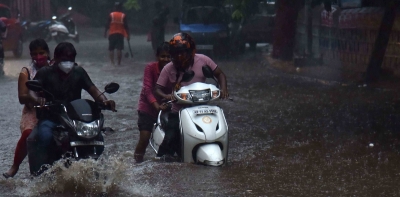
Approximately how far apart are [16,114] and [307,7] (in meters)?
11.2

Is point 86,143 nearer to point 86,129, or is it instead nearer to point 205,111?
point 86,129

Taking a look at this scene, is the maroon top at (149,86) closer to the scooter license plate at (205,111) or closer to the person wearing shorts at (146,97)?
the person wearing shorts at (146,97)

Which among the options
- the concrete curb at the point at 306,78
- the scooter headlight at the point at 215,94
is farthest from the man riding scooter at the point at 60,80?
the concrete curb at the point at 306,78

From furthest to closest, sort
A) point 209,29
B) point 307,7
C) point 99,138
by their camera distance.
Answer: point 209,29 < point 307,7 < point 99,138

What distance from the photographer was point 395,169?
751 cm

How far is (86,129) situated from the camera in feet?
18.7

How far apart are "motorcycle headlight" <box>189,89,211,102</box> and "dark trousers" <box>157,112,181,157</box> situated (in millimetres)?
306

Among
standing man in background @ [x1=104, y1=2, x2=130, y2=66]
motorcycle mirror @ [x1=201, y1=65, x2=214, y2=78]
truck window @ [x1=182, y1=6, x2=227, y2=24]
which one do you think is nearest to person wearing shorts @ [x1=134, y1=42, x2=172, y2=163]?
motorcycle mirror @ [x1=201, y1=65, x2=214, y2=78]

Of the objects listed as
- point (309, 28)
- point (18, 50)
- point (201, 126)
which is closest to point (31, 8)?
point (18, 50)

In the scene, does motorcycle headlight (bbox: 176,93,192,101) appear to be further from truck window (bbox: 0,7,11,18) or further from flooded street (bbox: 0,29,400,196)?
truck window (bbox: 0,7,11,18)

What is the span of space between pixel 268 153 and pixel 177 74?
6.09ft

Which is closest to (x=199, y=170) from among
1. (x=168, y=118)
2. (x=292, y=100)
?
(x=168, y=118)

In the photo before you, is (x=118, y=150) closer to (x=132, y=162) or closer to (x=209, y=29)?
(x=132, y=162)

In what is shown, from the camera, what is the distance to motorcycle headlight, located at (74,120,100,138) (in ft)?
18.7
